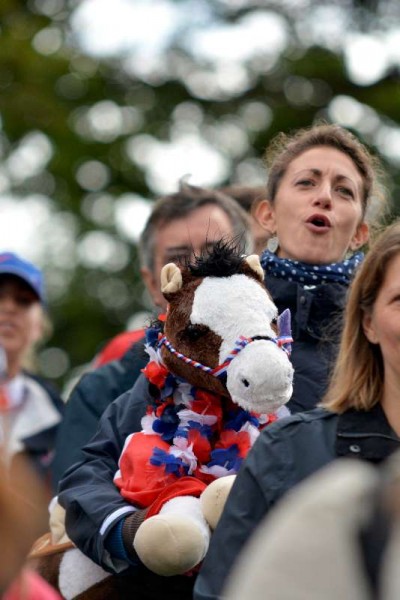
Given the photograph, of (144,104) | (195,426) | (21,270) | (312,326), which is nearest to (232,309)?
(195,426)

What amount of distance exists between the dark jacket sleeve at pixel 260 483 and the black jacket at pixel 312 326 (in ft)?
2.60

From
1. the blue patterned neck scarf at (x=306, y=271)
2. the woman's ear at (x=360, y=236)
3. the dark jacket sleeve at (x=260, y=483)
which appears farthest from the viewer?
the woman's ear at (x=360, y=236)

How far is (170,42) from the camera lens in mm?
15438

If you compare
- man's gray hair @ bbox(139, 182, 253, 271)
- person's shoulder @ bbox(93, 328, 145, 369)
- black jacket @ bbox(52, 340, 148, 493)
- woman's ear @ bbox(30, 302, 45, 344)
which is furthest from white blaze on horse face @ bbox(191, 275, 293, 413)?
woman's ear @ bbox(30, 302, 45, 344)

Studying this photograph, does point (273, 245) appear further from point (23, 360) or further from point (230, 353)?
point (23, 360)

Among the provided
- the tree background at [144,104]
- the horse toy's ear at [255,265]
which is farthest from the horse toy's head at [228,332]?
the tree background at [144,104]

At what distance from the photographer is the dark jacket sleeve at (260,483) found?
3334 mm

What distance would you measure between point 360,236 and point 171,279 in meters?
1.05

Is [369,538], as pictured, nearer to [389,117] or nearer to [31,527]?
[31,527]

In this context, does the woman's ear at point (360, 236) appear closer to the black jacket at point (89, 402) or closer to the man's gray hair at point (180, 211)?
the man's gray hair at point (180, 211)

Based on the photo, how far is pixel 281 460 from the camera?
3457mm

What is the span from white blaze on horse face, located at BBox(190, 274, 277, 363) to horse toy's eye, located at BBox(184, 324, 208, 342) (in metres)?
0.01

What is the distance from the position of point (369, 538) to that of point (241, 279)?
2036mm

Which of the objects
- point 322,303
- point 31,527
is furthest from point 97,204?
point 31,527
